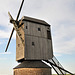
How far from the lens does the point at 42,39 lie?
2288 cm

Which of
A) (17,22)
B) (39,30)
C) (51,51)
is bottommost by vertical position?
(51,51)

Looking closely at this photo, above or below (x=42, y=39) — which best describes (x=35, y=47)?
below

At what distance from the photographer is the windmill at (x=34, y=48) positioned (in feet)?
66.9

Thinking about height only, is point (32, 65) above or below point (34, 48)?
below

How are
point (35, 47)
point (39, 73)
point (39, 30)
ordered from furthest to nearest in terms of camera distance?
point (39, 30)
point (35, 47)
point (39, 73)

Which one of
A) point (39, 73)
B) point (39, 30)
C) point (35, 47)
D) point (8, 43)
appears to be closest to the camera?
point (39, 73)

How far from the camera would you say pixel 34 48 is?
21391 mm

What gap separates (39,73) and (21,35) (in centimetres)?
725

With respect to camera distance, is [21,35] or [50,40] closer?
[21,35]

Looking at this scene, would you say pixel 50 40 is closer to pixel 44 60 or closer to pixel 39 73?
pixel 44 60

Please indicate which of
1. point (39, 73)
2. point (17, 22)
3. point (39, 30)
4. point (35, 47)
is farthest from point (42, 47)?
point (17, 22)

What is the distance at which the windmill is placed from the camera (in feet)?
66.9

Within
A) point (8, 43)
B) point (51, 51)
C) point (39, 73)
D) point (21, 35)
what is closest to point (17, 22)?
point (21, 35)

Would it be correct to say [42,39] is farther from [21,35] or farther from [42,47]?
[21,35]
